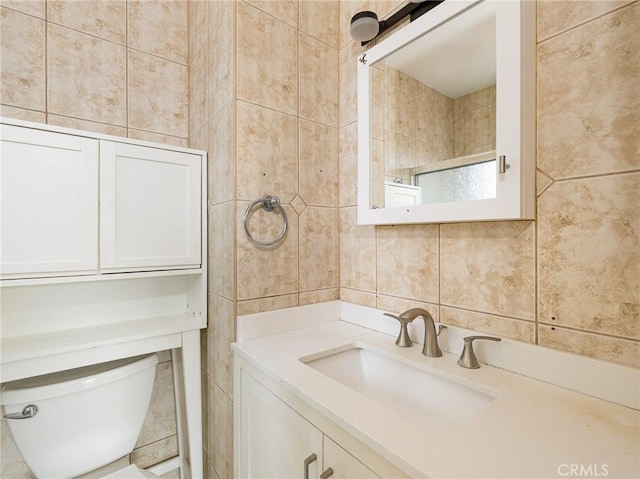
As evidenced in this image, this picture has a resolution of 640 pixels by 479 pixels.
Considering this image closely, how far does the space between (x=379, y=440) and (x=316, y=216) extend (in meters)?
0.82

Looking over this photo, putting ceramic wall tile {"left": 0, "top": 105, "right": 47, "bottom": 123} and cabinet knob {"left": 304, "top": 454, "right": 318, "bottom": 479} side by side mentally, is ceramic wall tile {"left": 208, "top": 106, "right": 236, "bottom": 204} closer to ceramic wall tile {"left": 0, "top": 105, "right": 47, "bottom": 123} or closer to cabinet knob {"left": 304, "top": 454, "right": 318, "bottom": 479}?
ceramic wall tile {"left": 0, "top": 105, "right": 47, "bottom": 123}

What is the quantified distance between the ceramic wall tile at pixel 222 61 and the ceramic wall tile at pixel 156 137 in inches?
9.9

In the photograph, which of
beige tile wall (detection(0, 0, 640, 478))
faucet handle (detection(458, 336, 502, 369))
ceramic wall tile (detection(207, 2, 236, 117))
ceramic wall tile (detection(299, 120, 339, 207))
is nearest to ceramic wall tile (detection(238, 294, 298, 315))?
beige tile wall (detection(0, 0, 640, 478))

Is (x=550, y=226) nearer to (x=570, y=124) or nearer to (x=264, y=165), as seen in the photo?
(x=570, y=124)

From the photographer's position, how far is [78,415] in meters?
0.96

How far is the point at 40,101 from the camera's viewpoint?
1.12 meters

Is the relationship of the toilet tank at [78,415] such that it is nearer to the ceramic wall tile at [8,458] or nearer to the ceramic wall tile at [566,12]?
the ceramic wall tile at [8,458]

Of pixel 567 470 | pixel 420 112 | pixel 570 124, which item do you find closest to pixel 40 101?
pixel 420 112

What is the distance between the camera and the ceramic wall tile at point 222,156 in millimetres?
1025

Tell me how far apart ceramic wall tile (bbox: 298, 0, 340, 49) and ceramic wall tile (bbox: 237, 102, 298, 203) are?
380mm

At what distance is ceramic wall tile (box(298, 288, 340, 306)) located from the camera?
46.1 inches

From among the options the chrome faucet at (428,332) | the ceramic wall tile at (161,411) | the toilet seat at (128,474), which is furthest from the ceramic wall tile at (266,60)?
the toilet seat at (128,474)

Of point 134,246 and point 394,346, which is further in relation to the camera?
point 134,246

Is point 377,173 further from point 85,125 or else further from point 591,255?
point 85,125
